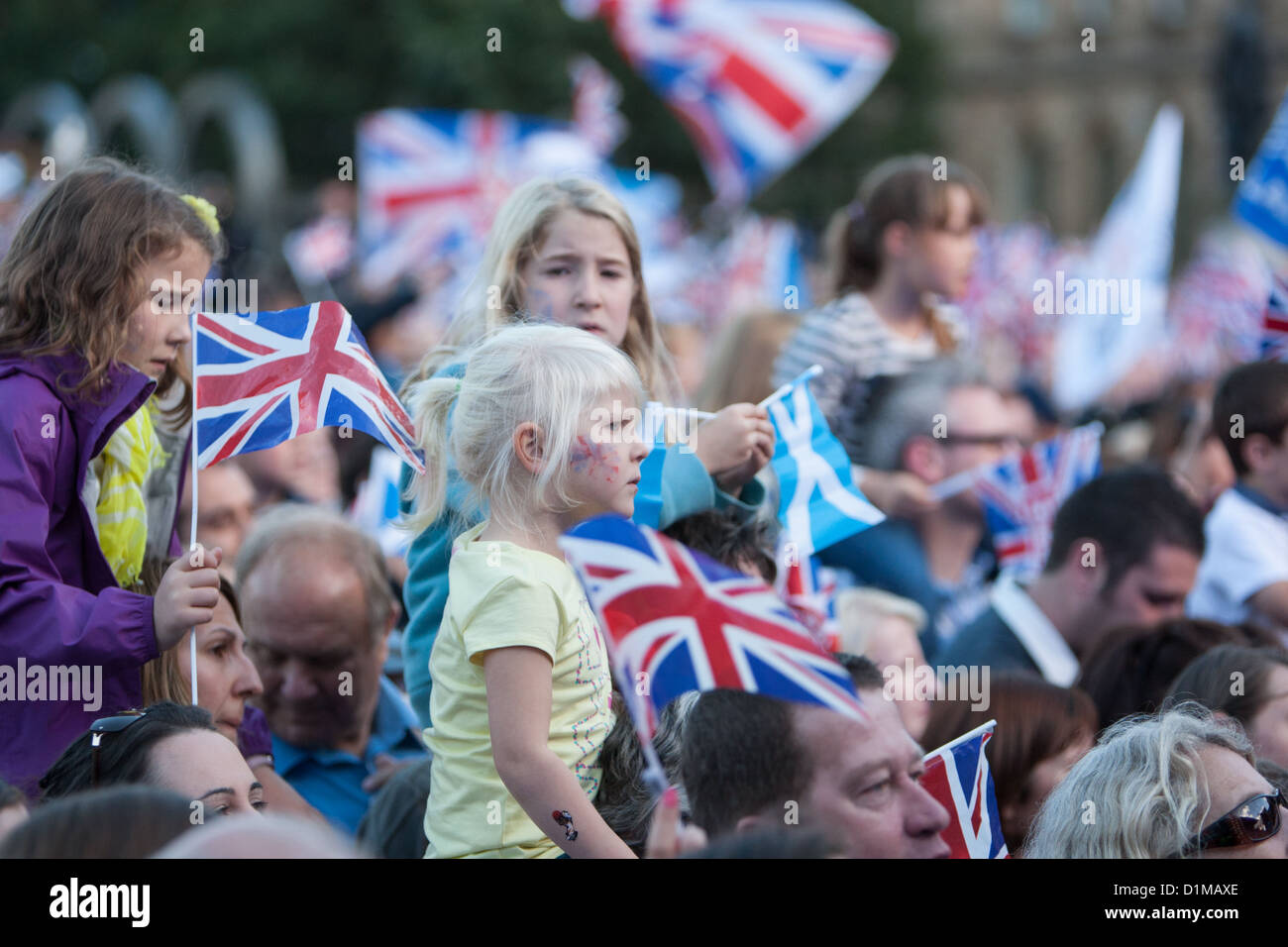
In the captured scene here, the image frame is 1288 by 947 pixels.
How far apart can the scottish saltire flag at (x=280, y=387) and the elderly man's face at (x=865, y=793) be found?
95cm

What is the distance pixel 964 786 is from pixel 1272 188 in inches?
155

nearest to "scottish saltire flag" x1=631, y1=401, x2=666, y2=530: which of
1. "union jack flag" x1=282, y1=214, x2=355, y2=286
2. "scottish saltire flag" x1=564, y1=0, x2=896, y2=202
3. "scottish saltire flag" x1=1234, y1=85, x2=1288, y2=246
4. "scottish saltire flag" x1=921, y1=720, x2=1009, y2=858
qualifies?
"scottish saltire flag" x1=921, y1=720, x2=1009, y2=858

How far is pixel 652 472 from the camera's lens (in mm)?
3457

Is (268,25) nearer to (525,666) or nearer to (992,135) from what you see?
(992,135)

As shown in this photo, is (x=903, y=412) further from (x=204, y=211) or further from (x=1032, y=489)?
(x=204, y=211)

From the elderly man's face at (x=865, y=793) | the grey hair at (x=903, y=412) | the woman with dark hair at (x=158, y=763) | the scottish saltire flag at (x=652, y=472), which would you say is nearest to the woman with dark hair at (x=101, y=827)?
the woman with dark hair at (x=158, y=763)

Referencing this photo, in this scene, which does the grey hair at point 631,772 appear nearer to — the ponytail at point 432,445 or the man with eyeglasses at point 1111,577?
the ponytail at point 432,445

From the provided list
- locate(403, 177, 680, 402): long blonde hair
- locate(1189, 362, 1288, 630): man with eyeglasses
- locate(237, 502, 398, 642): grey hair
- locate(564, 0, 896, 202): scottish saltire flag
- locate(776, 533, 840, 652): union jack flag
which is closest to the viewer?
locate(403, 177, 680, 402): long blonde hair

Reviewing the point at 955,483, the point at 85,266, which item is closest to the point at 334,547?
the point at 85,266

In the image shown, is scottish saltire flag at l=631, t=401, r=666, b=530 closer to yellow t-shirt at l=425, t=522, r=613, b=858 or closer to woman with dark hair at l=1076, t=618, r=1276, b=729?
yellow t-shirt at l=425, t=522, r=613, b=858

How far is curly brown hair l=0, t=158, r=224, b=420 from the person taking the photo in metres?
3.22

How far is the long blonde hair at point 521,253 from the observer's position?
3.78 metres
